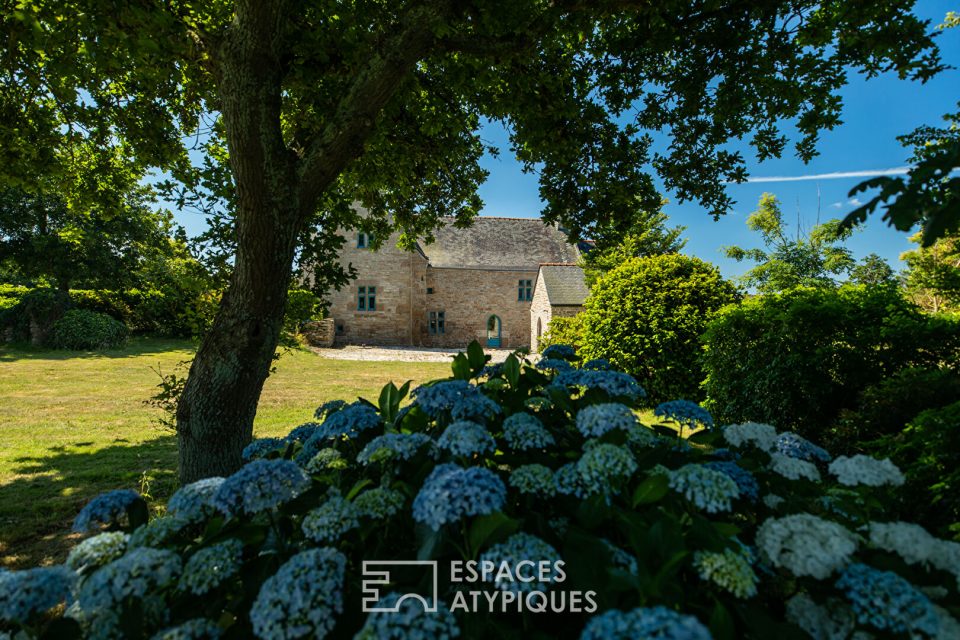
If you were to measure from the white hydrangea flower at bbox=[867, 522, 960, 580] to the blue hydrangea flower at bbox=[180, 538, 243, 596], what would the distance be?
184cm

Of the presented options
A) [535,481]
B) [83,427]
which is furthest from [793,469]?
[83,427]

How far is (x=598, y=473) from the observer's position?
129 cm

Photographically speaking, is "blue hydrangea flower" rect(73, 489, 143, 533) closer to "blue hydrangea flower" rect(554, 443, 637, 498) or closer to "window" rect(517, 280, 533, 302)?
"blue hydrangea flower" rect(554, 443, 637, 498)

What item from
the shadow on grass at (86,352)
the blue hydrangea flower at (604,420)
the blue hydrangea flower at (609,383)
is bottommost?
the shadow on grass at (86,352)

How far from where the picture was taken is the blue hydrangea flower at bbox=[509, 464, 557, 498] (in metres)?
1.34

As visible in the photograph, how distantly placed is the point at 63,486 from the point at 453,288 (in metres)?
22.8

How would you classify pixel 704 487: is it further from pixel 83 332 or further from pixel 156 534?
pixel 83 332

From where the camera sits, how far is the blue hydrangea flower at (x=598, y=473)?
1.28 meters

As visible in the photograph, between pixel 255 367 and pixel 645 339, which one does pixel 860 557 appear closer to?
pixel 255 367

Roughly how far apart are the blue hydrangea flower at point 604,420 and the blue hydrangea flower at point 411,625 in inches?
31.6

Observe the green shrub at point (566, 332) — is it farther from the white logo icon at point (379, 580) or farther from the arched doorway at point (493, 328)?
the arched doorway at point (493, 328)

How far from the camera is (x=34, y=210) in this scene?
17812mm

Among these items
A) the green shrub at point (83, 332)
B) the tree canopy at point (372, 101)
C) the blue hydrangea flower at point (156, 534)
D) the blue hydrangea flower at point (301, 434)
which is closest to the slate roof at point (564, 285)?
the tree canopy at point (372, 101)

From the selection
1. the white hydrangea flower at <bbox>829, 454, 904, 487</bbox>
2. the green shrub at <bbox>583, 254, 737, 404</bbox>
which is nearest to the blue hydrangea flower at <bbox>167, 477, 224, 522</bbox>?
the white hydrangea flower at <bbox>829, 454, 904, 487</bbox>
